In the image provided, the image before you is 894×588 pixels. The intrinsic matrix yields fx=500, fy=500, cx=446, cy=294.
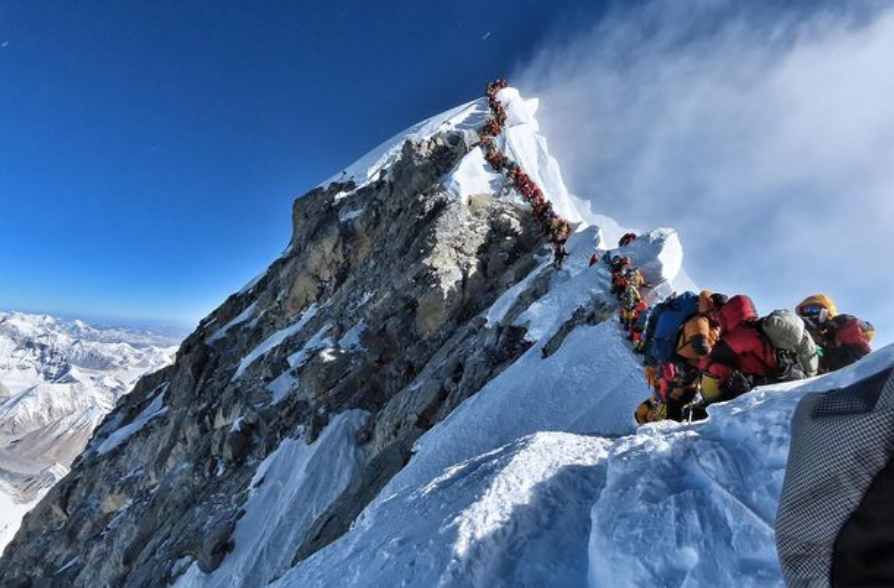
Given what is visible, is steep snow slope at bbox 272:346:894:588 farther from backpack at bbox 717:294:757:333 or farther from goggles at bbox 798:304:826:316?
goggles at bbox 798:304:826:316

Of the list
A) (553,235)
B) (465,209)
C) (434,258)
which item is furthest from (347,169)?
(553,235)

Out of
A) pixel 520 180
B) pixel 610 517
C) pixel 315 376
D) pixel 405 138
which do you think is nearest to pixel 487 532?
pixel 610 517

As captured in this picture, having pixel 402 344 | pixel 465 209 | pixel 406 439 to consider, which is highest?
pixel 465 209

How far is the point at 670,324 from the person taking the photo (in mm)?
8609

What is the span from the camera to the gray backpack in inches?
272

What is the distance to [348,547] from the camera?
Answer: 6.61 m

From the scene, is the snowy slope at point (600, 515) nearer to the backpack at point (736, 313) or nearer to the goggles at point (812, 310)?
the backpack at point (736, 313)

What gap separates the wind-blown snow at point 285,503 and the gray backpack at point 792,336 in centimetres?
1810

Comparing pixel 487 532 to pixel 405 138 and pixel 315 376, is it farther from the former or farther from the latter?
pixel 405 138

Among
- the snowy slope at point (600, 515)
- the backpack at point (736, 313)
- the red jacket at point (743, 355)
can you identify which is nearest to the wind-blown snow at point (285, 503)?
the snowy slope at point (600, 515)

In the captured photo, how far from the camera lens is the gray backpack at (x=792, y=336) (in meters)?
6.91

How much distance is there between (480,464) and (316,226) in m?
41.0

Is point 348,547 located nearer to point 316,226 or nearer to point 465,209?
point 465,209

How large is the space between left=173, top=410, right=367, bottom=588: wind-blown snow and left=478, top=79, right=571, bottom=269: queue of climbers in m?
13.0
